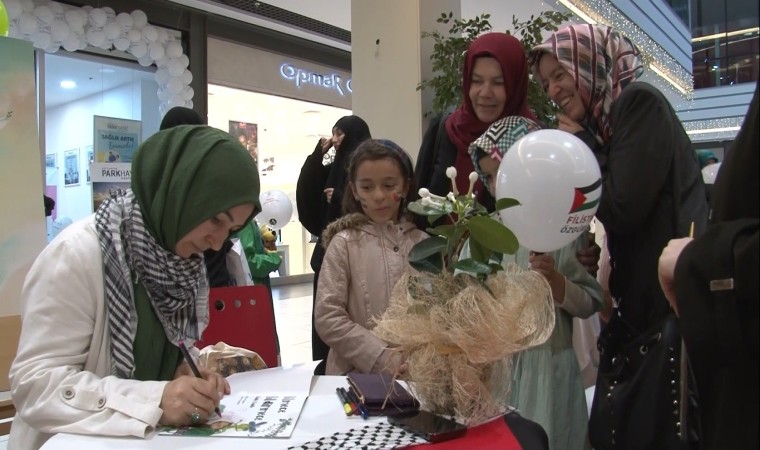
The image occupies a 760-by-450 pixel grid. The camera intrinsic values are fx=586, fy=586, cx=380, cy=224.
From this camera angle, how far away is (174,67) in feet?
22.1

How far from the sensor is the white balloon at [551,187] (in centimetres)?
151

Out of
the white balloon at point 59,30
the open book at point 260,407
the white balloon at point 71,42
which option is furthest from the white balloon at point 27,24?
the open book at point 260,407

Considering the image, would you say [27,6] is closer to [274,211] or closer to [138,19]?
[138,19]

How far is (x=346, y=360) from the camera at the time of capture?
1.83 m

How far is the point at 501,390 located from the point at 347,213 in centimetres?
114

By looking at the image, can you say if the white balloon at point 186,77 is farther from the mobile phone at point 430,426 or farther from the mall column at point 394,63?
the mobile phone at point 430,426

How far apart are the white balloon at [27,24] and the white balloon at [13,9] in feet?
0.17

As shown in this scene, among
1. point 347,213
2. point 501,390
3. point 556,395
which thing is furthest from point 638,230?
point 347,213

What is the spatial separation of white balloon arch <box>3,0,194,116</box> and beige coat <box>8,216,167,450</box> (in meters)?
5.16

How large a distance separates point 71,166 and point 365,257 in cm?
596

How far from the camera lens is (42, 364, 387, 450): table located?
1.08 metres

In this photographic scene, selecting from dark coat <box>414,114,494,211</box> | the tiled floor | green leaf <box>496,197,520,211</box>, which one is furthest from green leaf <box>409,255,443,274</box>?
the tiled floor

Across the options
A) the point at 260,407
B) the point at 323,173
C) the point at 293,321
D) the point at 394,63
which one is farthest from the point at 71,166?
the point at 260,407

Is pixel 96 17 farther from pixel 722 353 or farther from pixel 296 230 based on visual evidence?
pixel 722 353
